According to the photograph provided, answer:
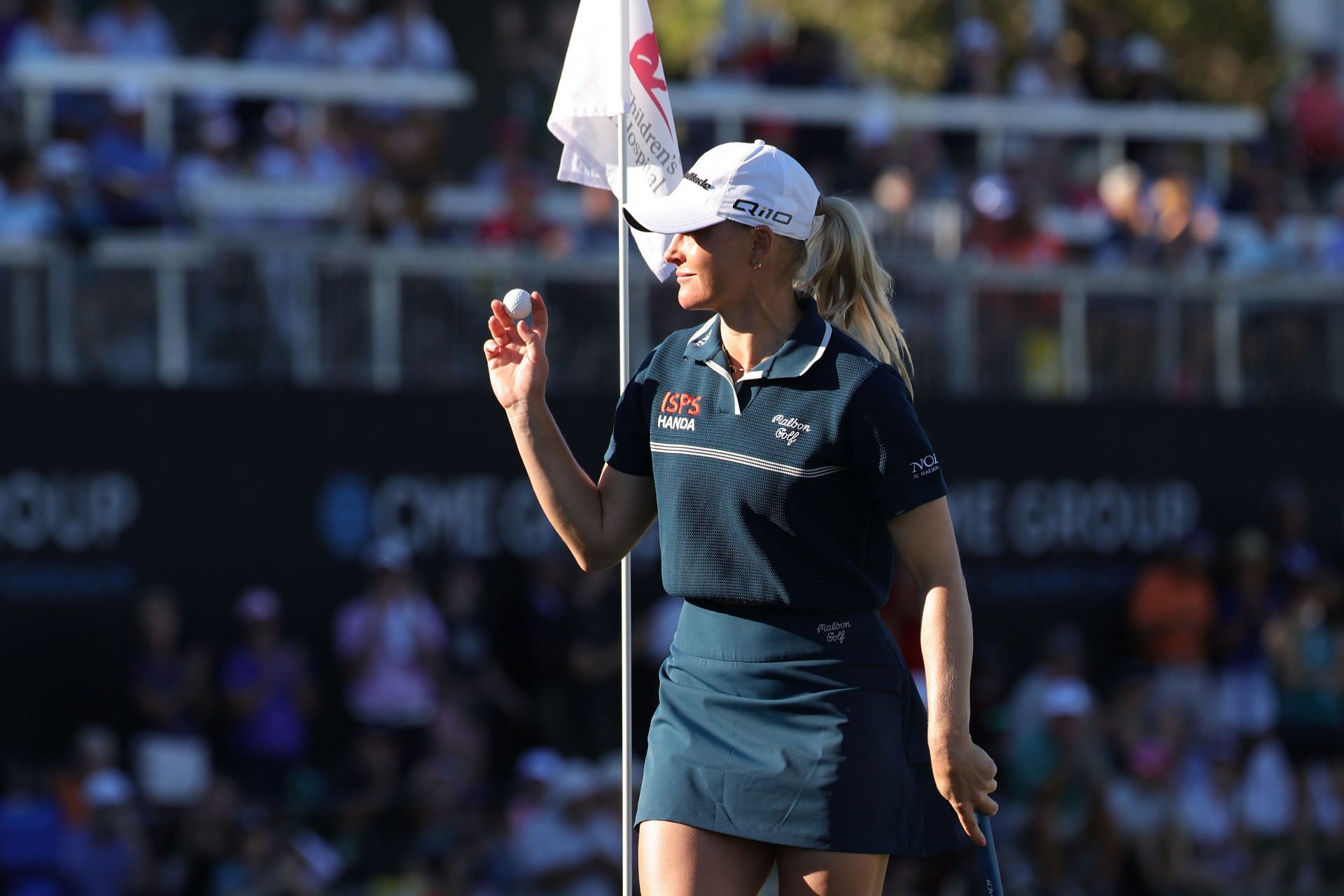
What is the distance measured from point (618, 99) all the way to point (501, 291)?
6354mm

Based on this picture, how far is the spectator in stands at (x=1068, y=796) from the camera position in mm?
10703

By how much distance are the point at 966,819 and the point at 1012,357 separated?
9.10 metres

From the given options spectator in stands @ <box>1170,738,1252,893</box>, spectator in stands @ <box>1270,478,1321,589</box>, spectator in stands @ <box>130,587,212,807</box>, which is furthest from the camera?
spectator in stands @ <box>1270,478,1321,589</box>

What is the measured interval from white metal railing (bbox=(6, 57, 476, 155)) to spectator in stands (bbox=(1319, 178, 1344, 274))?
236 inches

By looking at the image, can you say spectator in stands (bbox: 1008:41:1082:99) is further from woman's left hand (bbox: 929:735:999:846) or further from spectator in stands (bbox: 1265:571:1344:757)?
woman's left hand (bbox: 929:735:999:846)

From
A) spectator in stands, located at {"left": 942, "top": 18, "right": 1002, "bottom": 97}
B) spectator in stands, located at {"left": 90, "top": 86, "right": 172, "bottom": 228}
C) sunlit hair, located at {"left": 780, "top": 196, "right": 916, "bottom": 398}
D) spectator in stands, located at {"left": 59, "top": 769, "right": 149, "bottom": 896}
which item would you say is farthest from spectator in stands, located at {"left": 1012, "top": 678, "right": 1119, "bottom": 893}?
sunlit hair, located at {"left": 780, "top": 196, "right": 916, "bottom": 398}

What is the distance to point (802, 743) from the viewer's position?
12.5 feet

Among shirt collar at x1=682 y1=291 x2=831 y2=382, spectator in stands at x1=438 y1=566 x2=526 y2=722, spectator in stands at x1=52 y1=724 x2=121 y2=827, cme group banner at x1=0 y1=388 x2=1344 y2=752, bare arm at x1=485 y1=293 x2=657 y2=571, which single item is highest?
shirt collar at x1=682 y1=291 x2=831 y2=382

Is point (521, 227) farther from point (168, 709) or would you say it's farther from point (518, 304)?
point (518, 304)

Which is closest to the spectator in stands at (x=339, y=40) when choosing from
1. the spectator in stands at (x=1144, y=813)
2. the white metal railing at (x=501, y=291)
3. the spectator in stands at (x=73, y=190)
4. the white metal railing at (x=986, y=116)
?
the white metal railing at (x=501, y=291)

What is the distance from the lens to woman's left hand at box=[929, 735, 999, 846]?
372 cm

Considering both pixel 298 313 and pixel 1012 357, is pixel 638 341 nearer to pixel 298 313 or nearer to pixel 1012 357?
pixel 298 313

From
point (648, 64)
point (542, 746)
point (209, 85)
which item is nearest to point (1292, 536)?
point (542, 746)

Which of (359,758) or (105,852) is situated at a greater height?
(359,758)
